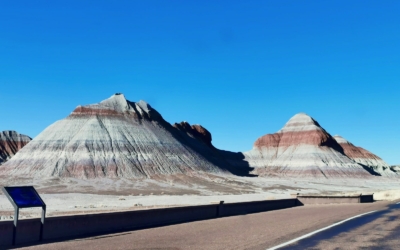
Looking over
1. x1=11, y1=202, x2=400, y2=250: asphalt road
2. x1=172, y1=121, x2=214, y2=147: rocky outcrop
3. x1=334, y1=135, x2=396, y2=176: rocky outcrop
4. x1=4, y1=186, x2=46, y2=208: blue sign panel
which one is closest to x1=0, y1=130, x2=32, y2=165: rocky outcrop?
x1=172, y1=121, x2=214, y2=147: rocky outcrop

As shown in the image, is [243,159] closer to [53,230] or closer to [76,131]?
[76,131]

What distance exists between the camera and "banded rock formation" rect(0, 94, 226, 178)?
287ft

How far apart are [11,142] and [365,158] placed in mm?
131348

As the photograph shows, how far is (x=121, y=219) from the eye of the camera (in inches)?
631

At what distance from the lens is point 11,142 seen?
167 meters

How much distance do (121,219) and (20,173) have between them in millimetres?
76677

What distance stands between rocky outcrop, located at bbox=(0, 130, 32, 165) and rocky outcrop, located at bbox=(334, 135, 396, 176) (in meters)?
117

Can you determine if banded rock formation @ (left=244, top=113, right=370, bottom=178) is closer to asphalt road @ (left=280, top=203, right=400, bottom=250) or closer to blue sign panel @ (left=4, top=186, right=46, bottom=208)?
asphalt road @ (left=280, top=203, right=400, bottom=250)

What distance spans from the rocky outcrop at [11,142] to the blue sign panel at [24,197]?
15719 centimetres

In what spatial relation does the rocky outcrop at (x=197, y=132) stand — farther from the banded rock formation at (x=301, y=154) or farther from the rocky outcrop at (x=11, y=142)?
the rocky outcrop at (x=11, y=142)

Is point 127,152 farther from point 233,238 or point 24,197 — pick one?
point 24,197

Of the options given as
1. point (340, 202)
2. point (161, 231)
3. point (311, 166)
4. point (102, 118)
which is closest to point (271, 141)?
point (311, 166)

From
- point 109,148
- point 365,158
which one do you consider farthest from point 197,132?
point 365,158

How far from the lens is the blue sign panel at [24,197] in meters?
12.3
